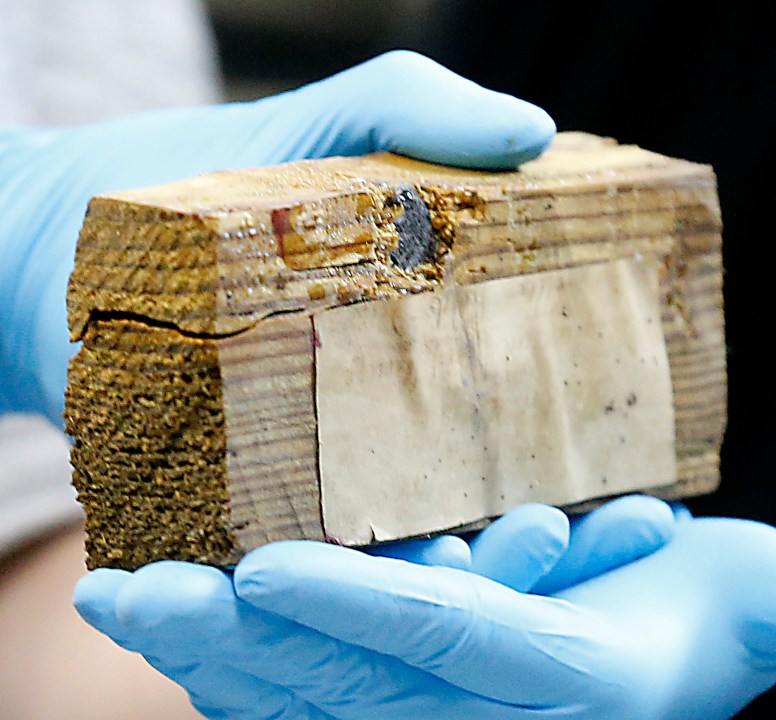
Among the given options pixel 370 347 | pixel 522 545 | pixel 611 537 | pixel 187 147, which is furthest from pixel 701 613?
pixel 187 147

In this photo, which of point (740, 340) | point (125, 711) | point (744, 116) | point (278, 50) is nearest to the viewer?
point (125, 711)

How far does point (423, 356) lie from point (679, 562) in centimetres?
40

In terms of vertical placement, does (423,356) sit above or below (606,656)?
above

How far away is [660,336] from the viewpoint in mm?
968

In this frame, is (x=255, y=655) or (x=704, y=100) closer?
(x=255, y=655)

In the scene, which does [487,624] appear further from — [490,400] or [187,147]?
[187,147]

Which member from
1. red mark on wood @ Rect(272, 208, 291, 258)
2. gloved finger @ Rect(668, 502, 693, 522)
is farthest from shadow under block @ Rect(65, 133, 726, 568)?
gloved finger @ Rect(668, 502, 693, 522)

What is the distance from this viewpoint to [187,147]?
1.21 meters

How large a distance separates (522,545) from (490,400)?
0.46ft

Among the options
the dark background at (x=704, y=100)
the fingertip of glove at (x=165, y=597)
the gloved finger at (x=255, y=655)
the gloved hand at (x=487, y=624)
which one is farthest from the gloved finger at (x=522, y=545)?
the dark background at (x=704, y=100)

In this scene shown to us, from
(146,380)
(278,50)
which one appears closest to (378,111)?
(146,380)

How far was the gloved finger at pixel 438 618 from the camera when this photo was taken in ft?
2.41

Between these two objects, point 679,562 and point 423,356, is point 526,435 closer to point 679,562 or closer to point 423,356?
point 423,356

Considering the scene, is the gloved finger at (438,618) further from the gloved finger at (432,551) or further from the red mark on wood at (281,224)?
the red mark on wood at (281,224)
